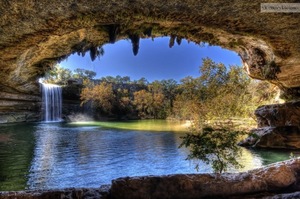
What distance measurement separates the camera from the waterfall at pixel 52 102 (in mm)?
30938

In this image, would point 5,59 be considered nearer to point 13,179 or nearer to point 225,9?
point 13,179

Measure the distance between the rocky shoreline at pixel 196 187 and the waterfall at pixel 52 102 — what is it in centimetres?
2872

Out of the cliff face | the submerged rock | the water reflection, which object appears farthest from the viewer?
the submerged rock

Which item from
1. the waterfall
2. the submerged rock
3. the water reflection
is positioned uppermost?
the waterfall

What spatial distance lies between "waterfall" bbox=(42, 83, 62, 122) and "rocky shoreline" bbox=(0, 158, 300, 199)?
94.2 feet

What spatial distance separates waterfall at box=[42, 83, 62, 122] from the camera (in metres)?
30.9

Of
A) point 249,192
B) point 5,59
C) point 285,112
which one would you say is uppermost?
point 5,59

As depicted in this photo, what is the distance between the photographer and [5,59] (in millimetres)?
6820

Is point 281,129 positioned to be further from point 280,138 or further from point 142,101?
point 142,101

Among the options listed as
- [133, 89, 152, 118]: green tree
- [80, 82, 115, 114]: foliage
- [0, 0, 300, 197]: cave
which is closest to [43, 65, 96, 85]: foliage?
[80, 82, 115, 114]: foliage

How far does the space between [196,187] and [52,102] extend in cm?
3122

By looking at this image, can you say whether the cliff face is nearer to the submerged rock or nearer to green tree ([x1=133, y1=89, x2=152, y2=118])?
the submerged rock

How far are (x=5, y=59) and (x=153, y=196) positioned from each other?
5.60 meters

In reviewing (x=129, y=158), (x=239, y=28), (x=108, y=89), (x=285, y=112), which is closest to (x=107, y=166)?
(x=129, y=158)
